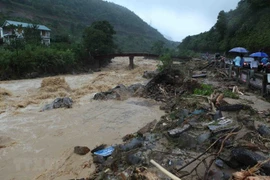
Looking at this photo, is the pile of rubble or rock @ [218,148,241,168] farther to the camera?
rock @ [218,148,241,168]

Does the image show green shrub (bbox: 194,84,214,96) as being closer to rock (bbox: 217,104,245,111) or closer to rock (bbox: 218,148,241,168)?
rock (bbox: 217,104,245,111)

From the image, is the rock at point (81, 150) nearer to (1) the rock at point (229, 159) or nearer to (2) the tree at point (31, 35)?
(1) the rock at point (229, 159)

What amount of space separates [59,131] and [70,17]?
8820cm

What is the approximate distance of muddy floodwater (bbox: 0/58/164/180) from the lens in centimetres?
664

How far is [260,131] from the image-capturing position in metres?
5.80

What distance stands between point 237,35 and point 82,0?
3883 inches

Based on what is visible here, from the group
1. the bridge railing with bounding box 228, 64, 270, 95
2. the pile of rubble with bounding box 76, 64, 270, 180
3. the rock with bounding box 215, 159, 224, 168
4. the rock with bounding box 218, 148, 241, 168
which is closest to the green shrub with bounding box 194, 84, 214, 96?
the bridge railing with bounding box 228, 64, 270, 95

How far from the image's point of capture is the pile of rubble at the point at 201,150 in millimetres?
4445

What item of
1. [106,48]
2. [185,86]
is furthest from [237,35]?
[185,86]

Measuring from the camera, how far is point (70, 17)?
89.3m

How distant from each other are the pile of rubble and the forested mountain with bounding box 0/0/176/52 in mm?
48114

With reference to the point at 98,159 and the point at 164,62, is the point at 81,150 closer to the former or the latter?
the point at 98,159

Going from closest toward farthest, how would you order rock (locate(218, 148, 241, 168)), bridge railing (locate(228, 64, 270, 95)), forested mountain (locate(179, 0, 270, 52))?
rock (locate(218, 148, 241, 168)), bridge railing (locate(228, 64, 270, 95)), forested mountain (locate(179, 0, 270, 52))

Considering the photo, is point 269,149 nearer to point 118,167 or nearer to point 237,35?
point 118,167
